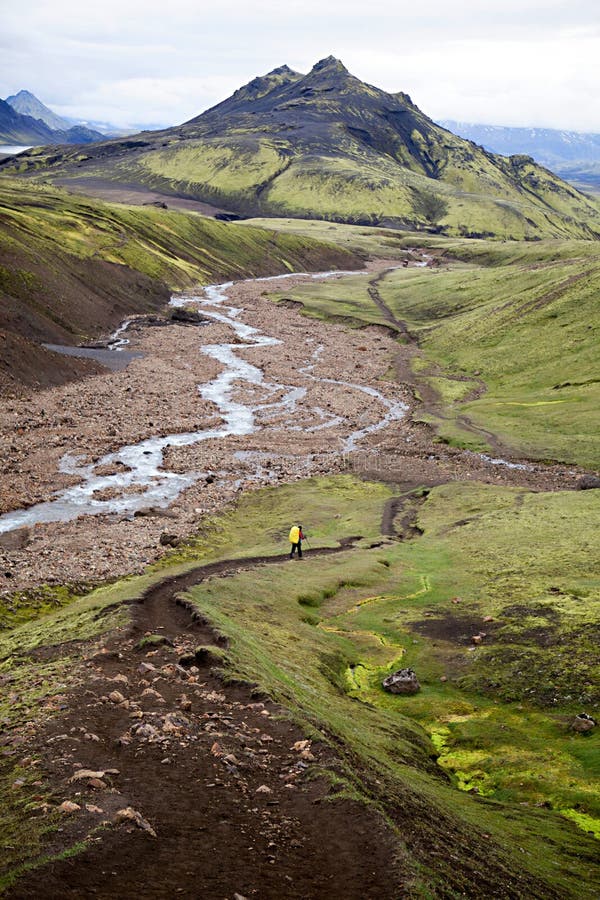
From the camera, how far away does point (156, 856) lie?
16406 millimetres

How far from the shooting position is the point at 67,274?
131 m

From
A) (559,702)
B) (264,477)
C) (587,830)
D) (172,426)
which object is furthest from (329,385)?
(587,830)

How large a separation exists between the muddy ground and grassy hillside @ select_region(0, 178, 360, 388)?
25.6 feet

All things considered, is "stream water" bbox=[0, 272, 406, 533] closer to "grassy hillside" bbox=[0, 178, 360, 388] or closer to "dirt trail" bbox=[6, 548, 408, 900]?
"grassy hillside" bbox=[0, 178, 360, 388]

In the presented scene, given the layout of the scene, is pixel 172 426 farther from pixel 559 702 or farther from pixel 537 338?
pixel 537 338

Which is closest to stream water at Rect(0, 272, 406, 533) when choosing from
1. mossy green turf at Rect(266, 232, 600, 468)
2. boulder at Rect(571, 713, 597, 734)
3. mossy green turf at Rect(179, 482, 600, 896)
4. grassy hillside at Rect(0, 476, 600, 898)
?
grassy hillside at Rect(0, 476, 600, 898)

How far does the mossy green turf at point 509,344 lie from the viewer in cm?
8662

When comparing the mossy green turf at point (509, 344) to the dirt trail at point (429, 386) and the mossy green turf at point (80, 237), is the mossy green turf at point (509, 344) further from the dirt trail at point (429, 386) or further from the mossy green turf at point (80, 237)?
the mossy green turf at point (80, 237)

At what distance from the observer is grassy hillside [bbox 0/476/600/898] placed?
20375mm

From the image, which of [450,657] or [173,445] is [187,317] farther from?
[450,657]

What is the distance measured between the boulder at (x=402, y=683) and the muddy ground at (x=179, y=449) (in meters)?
21.3

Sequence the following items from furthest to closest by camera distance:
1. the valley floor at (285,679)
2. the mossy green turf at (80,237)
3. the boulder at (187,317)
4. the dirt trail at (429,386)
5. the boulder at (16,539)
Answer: the boulder at (187,317), the mossy green turf at (80,237), the dirt trail at (429,386), the boulder at (16,539), the valley floor at (285,679)

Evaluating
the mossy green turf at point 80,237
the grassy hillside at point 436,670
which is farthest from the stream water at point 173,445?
the mossy green turf at point 80,237

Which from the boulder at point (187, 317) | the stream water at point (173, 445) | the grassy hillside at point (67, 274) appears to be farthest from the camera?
the boulder at point (187, 317)
